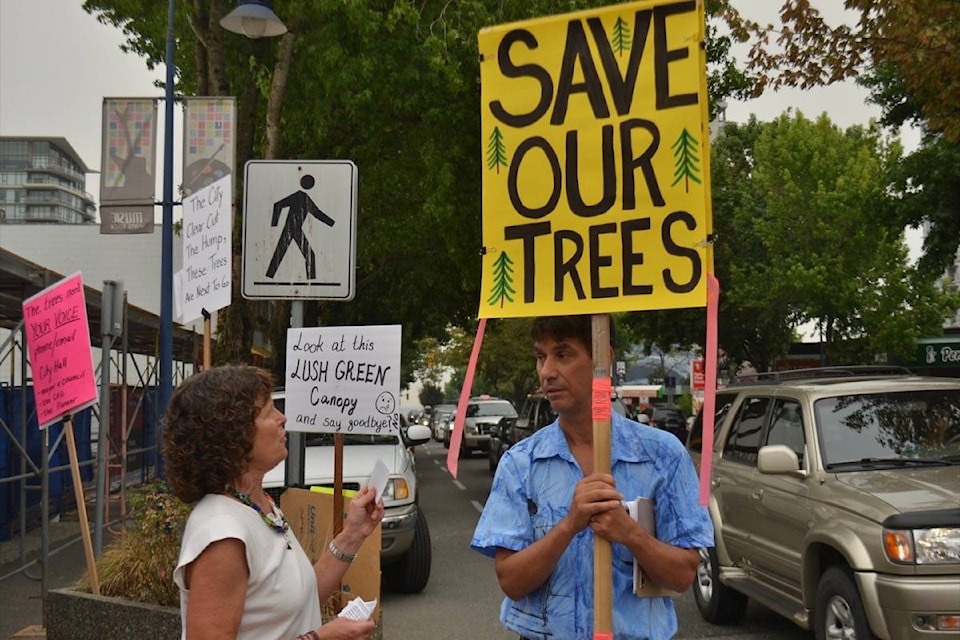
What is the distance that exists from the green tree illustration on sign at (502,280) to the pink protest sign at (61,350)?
479 cm

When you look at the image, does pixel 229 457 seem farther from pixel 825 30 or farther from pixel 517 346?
pixel 517 346

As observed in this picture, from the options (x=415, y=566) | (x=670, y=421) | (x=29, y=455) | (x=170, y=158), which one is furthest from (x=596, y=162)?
(x=670, y=421)

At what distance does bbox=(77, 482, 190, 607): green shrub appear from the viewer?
21.2ft

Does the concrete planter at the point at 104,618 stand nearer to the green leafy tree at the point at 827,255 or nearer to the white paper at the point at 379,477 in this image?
the white paper at the point at 379,477

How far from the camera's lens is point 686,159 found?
2805mm

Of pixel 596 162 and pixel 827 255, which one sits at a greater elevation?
pixel 827 255

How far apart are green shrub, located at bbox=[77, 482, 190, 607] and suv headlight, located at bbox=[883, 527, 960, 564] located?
13.6 ft

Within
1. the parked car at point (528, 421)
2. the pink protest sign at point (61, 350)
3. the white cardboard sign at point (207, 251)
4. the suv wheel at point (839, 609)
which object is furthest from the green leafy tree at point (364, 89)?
the suv wheel at point (839, 609)

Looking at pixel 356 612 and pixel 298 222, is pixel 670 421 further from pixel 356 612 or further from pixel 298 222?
pixel 356 612

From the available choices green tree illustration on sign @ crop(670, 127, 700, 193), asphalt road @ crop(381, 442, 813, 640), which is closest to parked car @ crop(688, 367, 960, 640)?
asphalt road @ crop(381, 442, 813, 640)

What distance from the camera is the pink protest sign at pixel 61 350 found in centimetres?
712

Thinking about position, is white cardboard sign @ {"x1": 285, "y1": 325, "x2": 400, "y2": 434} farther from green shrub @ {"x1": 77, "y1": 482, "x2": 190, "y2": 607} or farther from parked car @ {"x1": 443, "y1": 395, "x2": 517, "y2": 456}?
parked car @ {"x1": 443, "y1": 395, "x2": 517, "y2": 456}

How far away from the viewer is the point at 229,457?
8.38 ft

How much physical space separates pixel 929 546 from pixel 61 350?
5.67m
